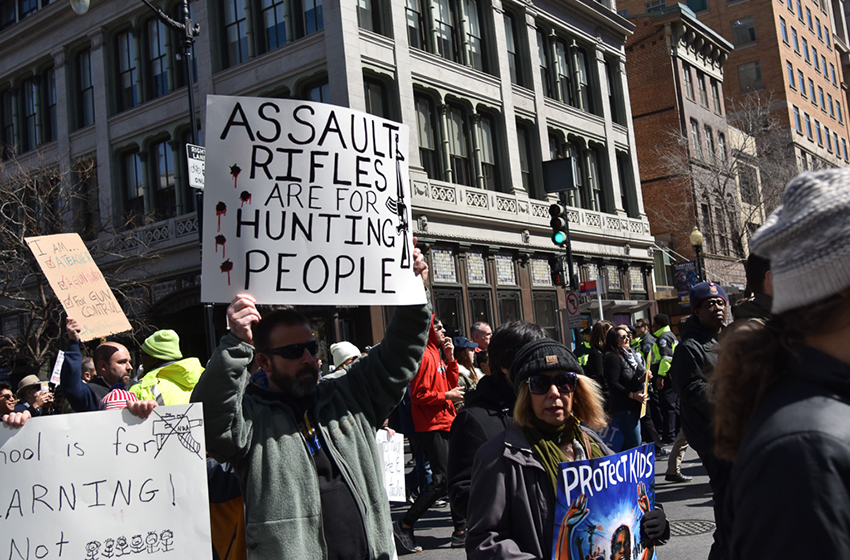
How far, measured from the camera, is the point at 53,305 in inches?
736

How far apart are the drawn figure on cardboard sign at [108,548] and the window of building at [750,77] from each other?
5432 cm

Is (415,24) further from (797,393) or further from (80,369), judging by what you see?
(797,393)

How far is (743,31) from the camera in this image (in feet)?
172

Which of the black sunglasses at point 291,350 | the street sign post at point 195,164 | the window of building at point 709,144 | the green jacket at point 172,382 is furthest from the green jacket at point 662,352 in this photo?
the window of building at point 709,144

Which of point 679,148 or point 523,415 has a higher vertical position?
→ point 679,148

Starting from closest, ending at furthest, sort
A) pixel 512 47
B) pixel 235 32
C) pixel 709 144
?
pixel 235 32
pixel 512 47
pixel 709 144

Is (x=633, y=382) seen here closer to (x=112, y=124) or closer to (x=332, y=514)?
(x=332, y=514)

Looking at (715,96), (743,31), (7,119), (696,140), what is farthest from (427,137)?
(743,31)

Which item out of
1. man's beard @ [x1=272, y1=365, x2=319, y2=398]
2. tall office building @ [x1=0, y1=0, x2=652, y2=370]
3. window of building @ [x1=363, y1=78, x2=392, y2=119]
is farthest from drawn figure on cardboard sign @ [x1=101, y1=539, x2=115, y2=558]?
window of building @ [x1=363, y1=78, x2=392, y2=119]

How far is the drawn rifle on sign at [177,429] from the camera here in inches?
132

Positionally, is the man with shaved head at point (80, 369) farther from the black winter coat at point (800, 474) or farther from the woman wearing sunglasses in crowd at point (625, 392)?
the woman wearing sunglasses in crowd at point (625, 392)

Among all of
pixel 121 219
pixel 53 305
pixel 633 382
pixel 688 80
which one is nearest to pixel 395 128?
pixel 633 382

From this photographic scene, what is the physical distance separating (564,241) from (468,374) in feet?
23.6

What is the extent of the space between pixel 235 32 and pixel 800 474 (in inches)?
923
